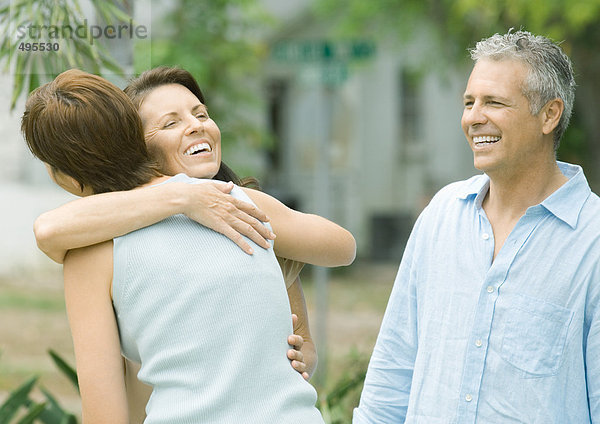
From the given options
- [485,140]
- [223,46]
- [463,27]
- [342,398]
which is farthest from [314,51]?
[463,27]

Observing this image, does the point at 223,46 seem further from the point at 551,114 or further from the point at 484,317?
the point at 484,317

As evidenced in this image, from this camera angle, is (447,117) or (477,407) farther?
(447,117)

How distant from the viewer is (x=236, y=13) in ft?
46.0

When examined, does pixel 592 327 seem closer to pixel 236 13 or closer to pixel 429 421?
pixel 429 421

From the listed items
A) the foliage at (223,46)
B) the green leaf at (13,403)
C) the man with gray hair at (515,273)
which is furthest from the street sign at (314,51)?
the foliage at (223,46)

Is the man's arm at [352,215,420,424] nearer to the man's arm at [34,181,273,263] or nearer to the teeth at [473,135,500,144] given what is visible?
the teeth at [473,135,500,144]

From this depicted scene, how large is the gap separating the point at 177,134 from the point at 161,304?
532mm

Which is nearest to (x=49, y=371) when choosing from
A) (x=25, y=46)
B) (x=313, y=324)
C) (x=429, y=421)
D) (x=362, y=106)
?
(x=313, y=324)

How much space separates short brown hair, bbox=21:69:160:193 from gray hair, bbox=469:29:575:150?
1.06 metres

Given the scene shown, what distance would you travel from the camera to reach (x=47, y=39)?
3395 millimetres

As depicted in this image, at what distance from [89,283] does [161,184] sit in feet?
0.95

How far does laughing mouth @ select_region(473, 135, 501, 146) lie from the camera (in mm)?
2514

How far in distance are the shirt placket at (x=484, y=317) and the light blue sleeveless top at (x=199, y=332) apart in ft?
2.37

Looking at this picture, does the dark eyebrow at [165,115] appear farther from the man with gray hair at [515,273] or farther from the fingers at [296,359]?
the man with gray hair at [515,273]
